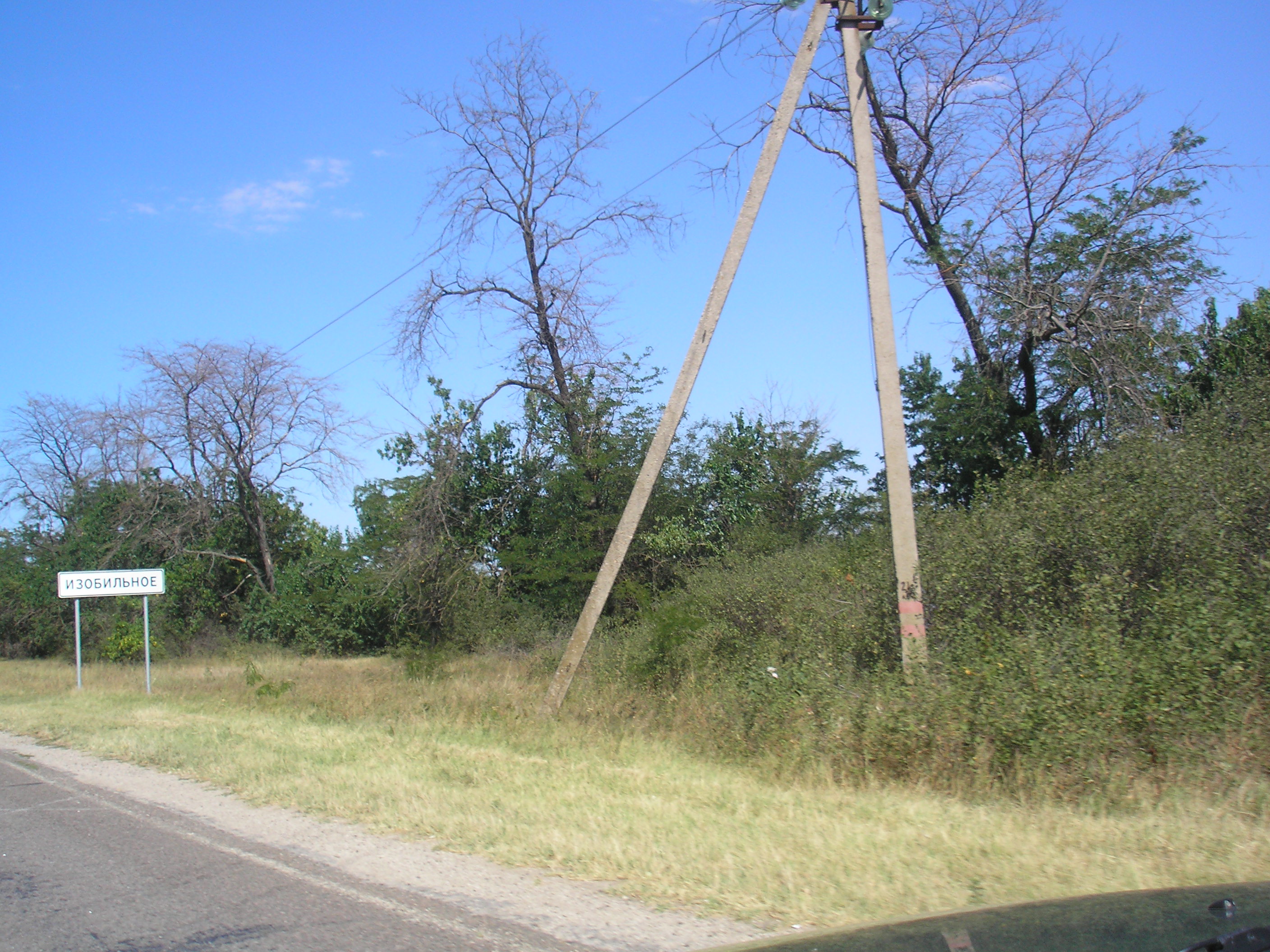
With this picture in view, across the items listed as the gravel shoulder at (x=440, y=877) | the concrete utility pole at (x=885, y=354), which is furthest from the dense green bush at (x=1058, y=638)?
the gravel shoulder at (x=440, y=877)

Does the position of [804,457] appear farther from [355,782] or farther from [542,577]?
[355,782]

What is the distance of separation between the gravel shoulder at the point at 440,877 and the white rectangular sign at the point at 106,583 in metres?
13.6

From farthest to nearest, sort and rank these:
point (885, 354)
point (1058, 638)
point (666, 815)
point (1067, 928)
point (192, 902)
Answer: point (885, 354)
point (1058, 638)
point (666, 815)
point (192, 902)
point (1067, 928)

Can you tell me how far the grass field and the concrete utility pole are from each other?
229 centimetres

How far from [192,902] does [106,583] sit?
18354 millimetres

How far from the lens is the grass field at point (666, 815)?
5051mm

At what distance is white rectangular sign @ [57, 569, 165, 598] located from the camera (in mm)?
21000

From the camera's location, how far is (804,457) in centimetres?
2273

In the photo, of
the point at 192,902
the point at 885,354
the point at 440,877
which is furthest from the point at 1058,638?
the point at 192,902

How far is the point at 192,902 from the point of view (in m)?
5.51

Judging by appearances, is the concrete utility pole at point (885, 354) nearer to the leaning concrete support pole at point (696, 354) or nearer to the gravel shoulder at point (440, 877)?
the leaning concrete support pole at point (696, 354)

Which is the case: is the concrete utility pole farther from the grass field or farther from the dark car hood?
the dark car hood

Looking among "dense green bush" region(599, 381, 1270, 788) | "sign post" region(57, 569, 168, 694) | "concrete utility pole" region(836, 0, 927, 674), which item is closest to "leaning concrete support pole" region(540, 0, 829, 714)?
"concrete utility pole" region(836, 0, 927, 674)

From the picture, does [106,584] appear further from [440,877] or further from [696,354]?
[440,877]
